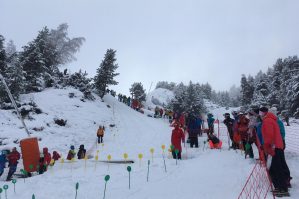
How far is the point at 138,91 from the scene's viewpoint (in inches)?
2616

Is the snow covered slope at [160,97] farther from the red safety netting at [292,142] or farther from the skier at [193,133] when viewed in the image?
the red safety netting at [292,142]

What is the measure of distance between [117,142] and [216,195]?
16.7m

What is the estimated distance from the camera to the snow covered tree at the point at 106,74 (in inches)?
1716

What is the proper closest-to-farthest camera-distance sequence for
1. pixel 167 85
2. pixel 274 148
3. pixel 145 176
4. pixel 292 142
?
pixel 274 148
pixel 145 176
pixel 292 142
pixel 167 85

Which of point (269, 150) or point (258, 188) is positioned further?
point (258, 188)

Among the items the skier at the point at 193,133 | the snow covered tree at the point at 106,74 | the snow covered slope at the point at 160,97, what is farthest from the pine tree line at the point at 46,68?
the snow covered slope at the point at 160,97

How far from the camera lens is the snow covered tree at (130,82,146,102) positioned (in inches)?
2605

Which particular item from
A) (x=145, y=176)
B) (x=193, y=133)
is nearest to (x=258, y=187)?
(x=145, y=176)

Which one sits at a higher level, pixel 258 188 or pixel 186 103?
pixel 186 103

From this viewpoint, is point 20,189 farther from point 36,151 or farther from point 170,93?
point 170,93

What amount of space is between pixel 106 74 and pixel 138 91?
23205mm

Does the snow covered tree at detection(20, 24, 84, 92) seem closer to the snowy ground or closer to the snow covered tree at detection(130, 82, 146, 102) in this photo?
the snowy ground

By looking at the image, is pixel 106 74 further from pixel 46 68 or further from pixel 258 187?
pixel 258 187

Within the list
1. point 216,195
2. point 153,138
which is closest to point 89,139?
point 153,138
